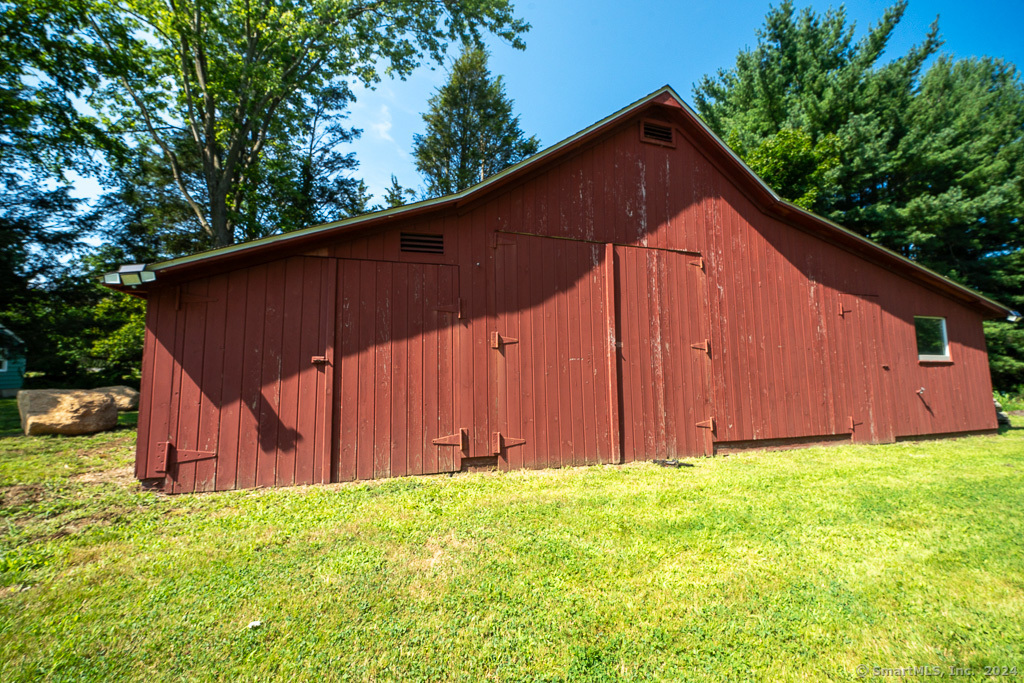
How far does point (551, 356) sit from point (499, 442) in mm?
1437

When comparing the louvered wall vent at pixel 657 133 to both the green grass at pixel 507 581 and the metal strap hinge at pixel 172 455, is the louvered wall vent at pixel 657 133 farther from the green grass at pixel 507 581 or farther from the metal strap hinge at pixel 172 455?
the metal strap hinge at pixel 172 455

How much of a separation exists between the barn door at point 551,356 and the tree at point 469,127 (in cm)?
1733

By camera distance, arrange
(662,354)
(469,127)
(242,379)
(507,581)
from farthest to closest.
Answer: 1. (469,127)
2. (662,354)
3. (242,379)
4. (507,581)

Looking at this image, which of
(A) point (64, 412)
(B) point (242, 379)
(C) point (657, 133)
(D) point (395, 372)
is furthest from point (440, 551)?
(A) point (64, 412)

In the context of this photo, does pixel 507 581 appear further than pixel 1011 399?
No

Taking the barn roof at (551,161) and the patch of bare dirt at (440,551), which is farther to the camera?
the barn roof at (551,161)

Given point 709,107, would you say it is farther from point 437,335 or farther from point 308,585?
point 308,585

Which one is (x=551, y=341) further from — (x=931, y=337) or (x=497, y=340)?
(x=931, y=337)

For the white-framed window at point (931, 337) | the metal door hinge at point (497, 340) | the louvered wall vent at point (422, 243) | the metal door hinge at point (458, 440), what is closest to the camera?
the metal door hinge at point (458, 440)

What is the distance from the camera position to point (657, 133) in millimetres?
7262

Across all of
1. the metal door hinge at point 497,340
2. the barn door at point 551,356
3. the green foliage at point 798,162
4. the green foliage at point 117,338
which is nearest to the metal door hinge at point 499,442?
the barn door at point 551,356

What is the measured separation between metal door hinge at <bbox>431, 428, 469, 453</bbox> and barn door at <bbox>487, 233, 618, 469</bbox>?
0.38 metres

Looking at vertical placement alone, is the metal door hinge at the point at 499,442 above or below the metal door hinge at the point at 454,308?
below

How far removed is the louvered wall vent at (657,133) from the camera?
7.14 m
